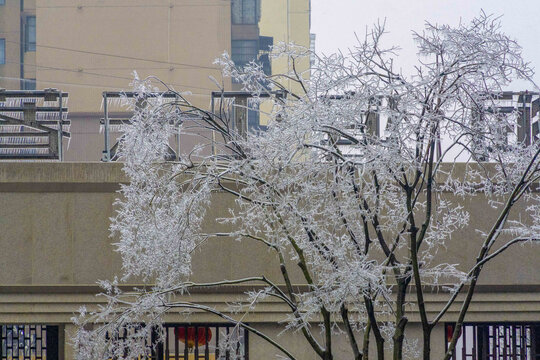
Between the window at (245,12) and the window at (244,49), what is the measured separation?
797mm

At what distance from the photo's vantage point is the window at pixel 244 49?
3809 centimetres

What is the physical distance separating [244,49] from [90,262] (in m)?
27.4

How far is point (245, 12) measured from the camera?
38219 mm

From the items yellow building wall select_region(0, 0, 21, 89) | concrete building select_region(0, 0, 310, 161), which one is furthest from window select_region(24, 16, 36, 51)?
concrete building select_region(0, 0, 310, 161)

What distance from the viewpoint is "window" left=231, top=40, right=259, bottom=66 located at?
38094 mm

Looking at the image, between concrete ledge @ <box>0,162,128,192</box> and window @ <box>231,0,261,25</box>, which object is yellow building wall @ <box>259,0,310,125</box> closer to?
window @ <box>231,0,261,25</box>

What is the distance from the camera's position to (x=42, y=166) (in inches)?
457

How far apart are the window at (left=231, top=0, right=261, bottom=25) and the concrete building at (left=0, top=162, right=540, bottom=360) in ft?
88.4

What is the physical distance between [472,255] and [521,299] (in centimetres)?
83

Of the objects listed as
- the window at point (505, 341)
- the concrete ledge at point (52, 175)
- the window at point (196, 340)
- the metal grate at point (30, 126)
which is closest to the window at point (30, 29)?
the metal grate at point (30, 126)

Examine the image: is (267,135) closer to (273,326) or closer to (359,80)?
(359,80)

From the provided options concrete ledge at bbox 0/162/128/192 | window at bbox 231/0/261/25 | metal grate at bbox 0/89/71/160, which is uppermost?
window at bbox 231/0/261/25

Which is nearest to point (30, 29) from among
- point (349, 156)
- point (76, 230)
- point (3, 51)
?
point (3, 51)

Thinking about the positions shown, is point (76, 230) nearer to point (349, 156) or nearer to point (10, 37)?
point (349, 156)
